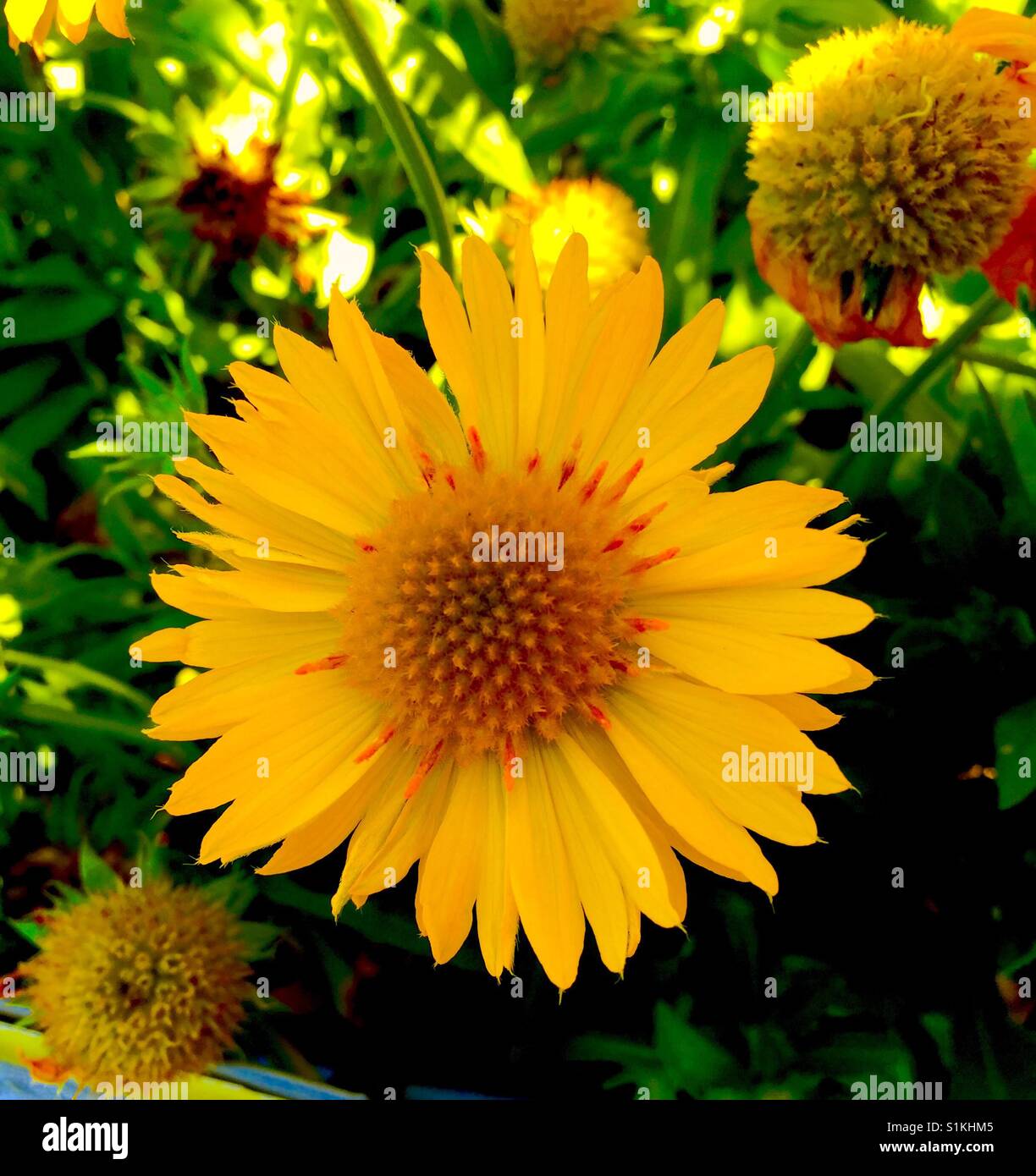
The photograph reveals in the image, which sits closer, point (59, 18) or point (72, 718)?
point (59, 18)

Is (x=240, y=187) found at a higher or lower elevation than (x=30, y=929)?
higher

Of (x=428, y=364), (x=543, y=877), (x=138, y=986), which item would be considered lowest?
(x=138, y=986)

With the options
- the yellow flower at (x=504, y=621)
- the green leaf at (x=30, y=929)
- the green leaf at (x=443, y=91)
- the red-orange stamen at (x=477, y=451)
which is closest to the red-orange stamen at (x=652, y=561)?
the yellow flower at (x=504, y=621)

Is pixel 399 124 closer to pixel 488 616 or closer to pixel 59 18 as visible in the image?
pixel 59 18

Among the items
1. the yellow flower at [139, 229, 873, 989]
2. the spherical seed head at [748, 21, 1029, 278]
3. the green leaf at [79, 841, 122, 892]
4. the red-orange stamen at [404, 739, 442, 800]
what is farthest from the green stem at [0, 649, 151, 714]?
the spherical seed head at [748, 21, 1029, 278]

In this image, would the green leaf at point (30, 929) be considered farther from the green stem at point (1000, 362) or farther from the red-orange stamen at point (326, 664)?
the green stem at point (1000, 362)

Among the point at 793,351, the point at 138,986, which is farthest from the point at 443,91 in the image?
the point at 138,986
